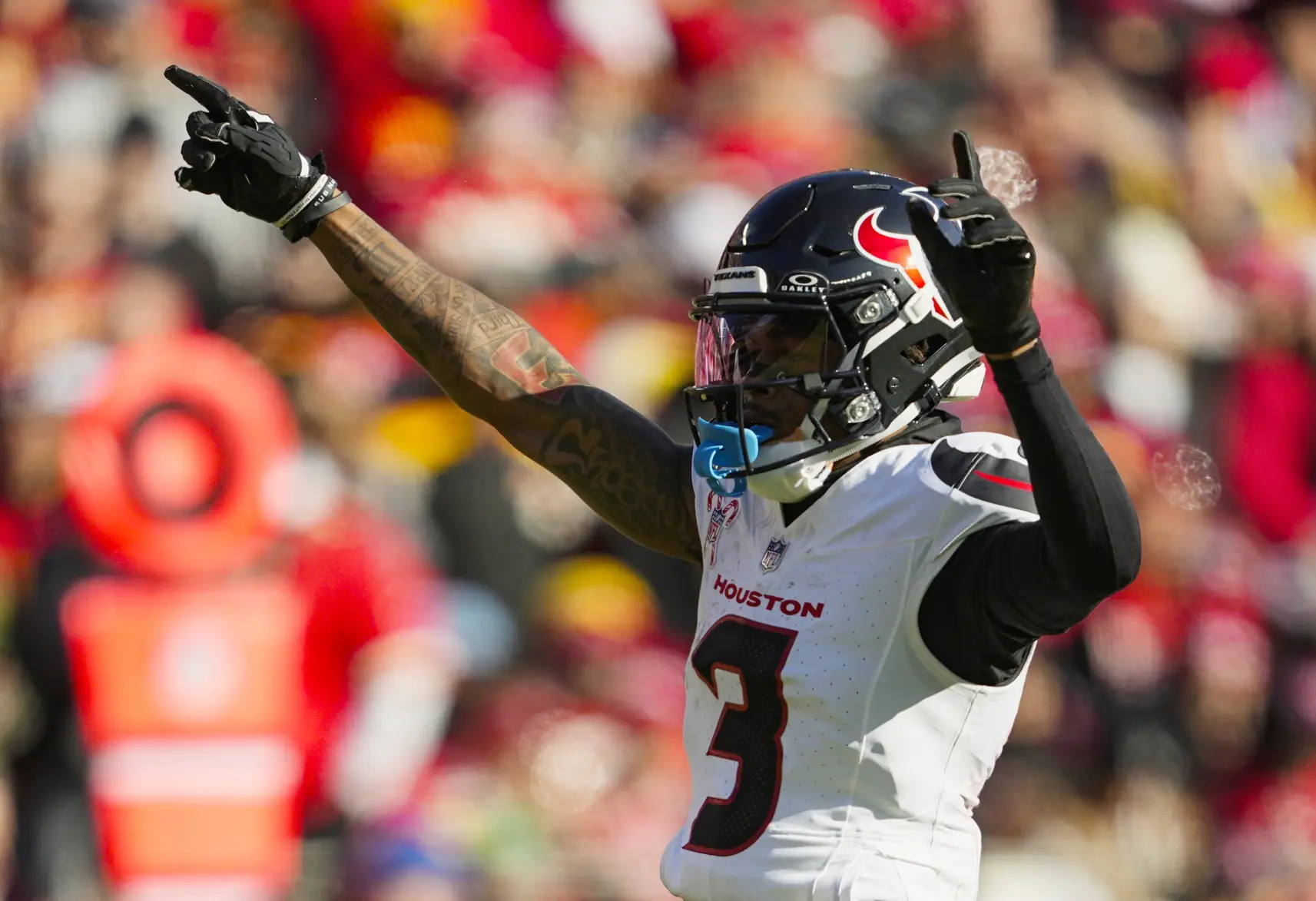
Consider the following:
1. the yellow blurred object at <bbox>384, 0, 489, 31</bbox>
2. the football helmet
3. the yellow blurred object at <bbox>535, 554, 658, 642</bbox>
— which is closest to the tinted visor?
the football helmet

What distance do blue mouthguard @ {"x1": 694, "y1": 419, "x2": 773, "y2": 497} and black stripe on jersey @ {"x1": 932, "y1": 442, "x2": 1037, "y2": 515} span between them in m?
0.27

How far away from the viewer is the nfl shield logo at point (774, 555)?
2.91 meters

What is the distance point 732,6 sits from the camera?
756 cm

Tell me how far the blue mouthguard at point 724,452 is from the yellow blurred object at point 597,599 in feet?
9.58

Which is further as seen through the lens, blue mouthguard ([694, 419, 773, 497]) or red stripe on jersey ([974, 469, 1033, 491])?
blue mouthguard ([694, 419, 773, 497])

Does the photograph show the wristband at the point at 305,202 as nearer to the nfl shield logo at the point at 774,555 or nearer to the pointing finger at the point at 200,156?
the pointing finger at the point at 200,156

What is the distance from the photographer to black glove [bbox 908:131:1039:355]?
2.38m

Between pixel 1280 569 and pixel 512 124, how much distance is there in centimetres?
321

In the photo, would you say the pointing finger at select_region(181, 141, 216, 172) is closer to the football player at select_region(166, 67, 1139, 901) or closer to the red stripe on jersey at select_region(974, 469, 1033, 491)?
the football player at select_region(166, 67, 1139, 901)

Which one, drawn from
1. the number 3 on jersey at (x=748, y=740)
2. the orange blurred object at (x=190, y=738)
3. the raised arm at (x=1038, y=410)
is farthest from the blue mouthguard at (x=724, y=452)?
the orange blurred object at (x=190, y=738)

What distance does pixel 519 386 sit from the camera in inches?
138

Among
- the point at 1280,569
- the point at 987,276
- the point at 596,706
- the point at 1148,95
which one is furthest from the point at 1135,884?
the point at 987,276

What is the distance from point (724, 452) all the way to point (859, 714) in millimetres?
426

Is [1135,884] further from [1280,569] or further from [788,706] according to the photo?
[788,706]
